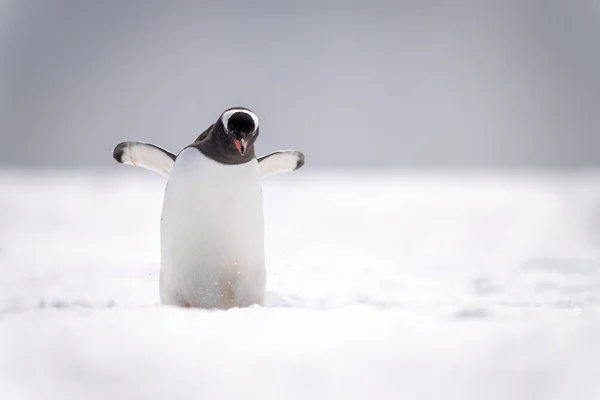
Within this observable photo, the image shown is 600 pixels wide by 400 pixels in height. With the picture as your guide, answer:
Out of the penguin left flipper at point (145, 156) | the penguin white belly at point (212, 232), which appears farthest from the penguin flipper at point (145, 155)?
the penguin white belly at point (212, 232)

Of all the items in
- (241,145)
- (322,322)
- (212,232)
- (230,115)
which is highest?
(230,115)

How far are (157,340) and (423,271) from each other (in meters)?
3.28

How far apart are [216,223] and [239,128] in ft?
1.28

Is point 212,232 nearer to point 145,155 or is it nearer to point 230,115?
point 230,115

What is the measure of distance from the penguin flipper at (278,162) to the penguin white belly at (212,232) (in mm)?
658

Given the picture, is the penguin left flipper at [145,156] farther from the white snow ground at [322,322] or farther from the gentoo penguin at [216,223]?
the white snow ground at [322,322]

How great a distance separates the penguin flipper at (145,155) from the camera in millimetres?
3139

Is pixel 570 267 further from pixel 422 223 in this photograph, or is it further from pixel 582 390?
pixel 422 223

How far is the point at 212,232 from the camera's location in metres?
2.65

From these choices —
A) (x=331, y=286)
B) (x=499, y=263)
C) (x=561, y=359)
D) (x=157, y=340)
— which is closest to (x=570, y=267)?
(x=499, y=263)

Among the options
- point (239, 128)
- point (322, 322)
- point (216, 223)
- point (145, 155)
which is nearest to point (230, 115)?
point (239, 128)

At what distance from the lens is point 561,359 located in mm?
1487

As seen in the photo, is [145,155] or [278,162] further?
[278,162]

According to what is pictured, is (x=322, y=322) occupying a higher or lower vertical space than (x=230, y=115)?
lower
